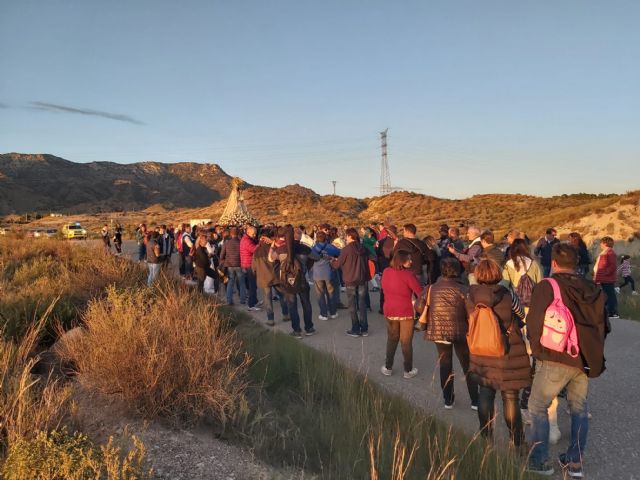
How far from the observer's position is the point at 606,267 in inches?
378

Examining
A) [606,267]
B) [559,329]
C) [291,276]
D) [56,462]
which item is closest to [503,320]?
[559,329]

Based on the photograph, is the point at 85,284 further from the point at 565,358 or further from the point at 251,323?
the point at 565,358

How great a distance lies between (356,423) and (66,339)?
3.72m

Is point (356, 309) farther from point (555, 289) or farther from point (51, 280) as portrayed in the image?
point (51, 280)

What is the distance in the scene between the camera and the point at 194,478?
3.46 m

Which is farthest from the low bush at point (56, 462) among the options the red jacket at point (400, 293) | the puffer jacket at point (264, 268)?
the puffer jacket at point (264, 268)

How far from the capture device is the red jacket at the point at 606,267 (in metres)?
9.56

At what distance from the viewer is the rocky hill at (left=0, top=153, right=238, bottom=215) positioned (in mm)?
105938

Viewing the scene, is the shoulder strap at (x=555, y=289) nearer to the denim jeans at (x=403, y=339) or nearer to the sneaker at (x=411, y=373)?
the denim jeans at (x=403, y=339)

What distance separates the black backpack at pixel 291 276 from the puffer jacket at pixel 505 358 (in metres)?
5.00

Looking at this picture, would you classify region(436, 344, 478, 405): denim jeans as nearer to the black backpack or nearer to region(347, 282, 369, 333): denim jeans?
region(347, 282, 369, 333): denim jeans

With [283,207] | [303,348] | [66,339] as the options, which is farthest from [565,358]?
[283,207]

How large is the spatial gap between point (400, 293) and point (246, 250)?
5795mm

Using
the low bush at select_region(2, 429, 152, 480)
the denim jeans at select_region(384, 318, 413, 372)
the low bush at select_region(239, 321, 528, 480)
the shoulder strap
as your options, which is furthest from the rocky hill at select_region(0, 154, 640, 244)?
the low bush at select_region(2, 429, 152, 480)
